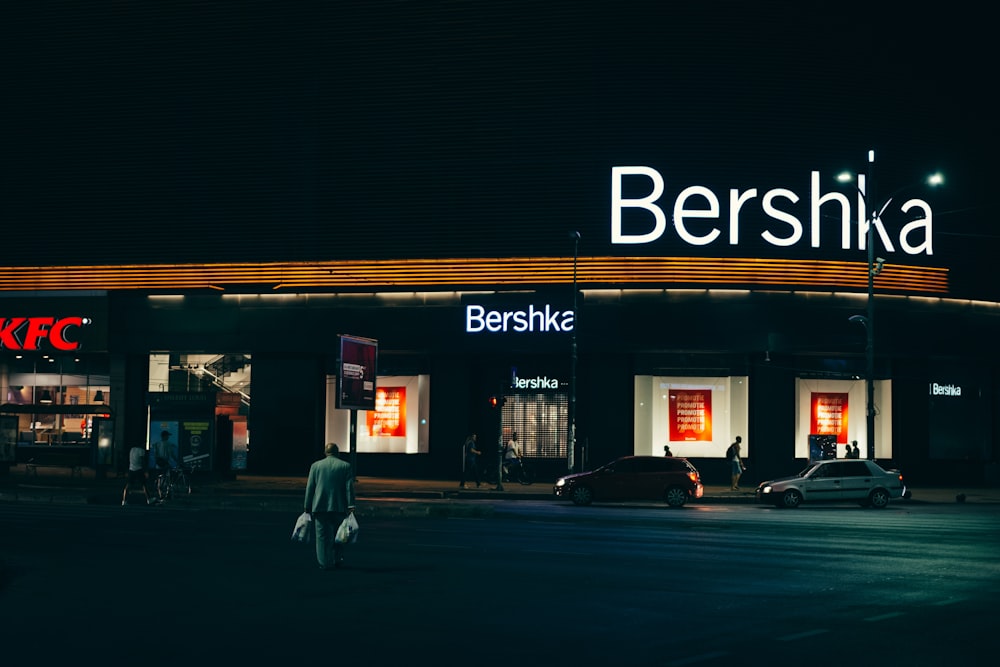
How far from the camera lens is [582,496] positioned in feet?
112

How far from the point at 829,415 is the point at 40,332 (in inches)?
1164

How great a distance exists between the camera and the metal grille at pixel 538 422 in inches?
1743

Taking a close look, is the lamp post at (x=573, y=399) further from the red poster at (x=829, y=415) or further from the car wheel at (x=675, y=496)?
the red poster at (x=829, y=415)

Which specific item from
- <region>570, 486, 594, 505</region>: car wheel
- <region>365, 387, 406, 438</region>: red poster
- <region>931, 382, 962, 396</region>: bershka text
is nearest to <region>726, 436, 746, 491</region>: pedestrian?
<region>570, 486, 594, 505</region>: car wheel

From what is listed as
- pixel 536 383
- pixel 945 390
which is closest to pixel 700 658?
pixel 536 383

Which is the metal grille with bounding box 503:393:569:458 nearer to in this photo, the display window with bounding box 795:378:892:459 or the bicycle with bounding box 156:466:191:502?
the display window with bounding box 795:378:892:459

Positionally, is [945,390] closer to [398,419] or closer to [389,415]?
[398,419]

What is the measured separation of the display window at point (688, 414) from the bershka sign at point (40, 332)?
69.4 feet

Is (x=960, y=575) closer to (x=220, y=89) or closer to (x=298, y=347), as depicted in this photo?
(x=298, y=347)

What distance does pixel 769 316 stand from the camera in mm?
42500

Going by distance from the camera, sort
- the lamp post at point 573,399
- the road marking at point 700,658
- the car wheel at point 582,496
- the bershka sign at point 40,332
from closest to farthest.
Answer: the road marking at point 700,658 < the car wheel at point 582,496 < the lamp post at point 573,399 < the bershka sign at point 40,332

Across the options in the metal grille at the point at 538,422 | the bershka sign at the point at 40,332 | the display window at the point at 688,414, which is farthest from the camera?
the bershka sign at the point at 40,332

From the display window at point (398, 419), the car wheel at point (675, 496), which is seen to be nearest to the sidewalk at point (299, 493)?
the display window at point (398, 419)

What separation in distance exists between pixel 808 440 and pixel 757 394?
2464mm
